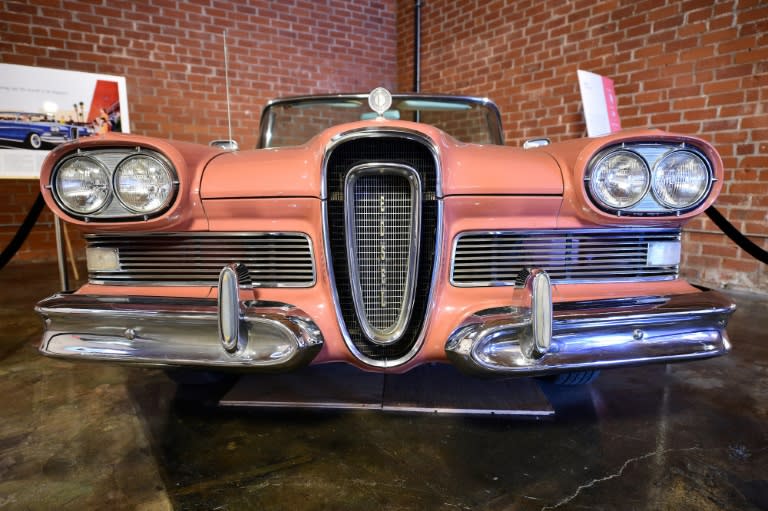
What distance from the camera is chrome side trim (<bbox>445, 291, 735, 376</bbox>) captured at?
4.29ft

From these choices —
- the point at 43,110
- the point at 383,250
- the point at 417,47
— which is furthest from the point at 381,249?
the point at 417,47

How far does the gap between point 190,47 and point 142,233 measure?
4469 mm

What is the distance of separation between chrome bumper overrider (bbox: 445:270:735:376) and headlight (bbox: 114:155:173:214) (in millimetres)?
1037

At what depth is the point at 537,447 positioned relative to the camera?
58.7 inches

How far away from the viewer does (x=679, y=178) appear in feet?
4.85

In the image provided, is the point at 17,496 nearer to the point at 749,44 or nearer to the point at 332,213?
the point at 332,213

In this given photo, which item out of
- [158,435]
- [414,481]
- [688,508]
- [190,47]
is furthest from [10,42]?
[688,508]

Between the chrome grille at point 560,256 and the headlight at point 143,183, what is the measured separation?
0.99 meters

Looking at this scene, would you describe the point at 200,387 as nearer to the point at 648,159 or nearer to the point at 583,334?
the point at 583,334

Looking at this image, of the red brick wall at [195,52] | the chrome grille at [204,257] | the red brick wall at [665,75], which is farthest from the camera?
the red brick wall at [195,52]

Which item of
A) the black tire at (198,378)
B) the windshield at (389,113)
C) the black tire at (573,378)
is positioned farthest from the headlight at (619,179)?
the black tire at (198,378)

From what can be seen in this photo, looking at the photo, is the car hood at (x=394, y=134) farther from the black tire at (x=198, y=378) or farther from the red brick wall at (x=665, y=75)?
the red brick wall at (x=665, y=75)

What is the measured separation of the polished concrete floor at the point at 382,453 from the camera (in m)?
1.26

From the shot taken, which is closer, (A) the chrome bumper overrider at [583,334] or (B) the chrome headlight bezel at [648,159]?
(A) the chrome bumper overrider at [583,334]
